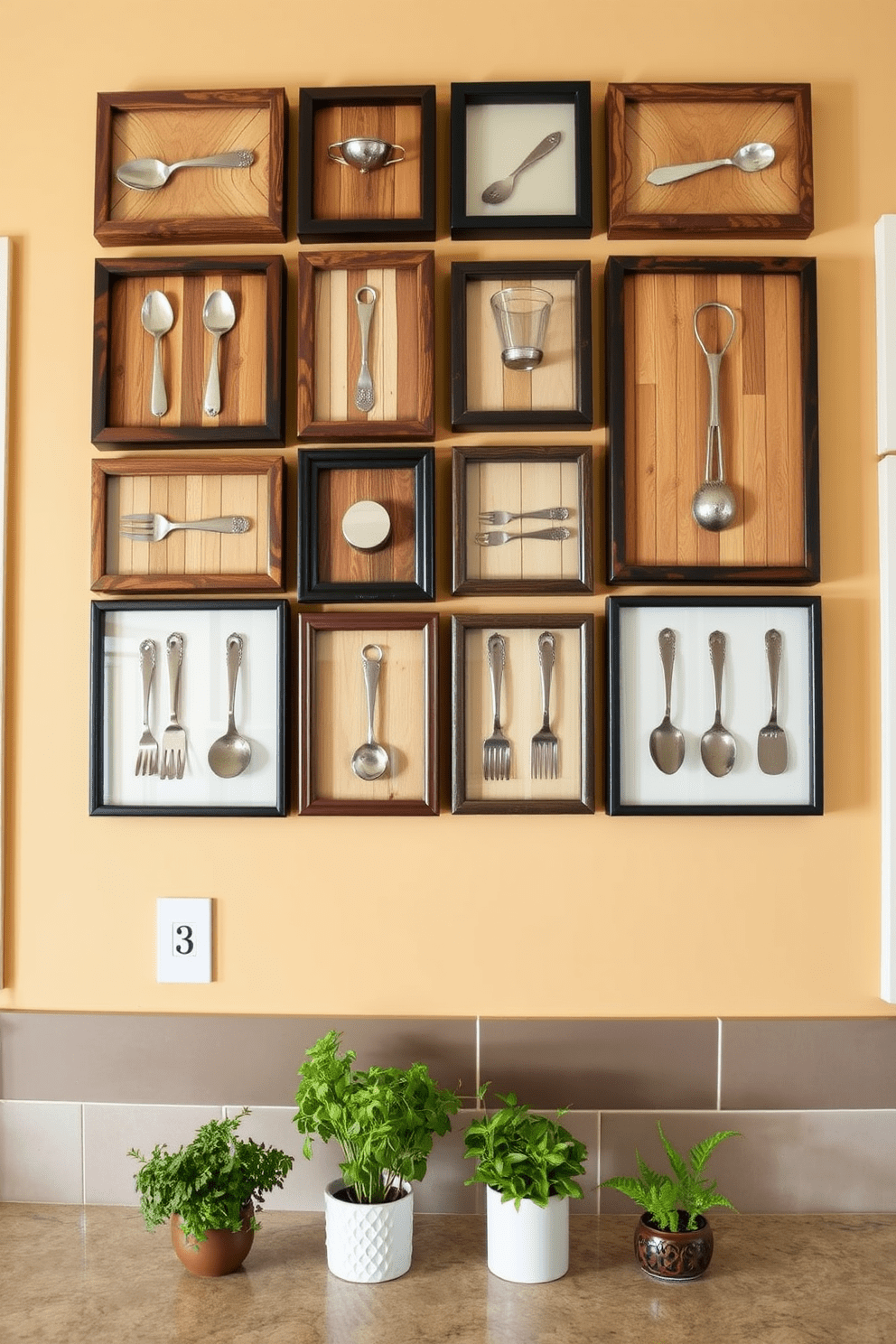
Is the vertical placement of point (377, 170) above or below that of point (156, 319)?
above

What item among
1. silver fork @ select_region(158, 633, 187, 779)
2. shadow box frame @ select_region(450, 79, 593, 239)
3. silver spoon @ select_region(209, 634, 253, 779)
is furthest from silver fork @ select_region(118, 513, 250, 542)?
shadow box frame @ select_region(450, 79, 593, 239)

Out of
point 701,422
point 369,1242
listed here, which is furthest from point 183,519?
point 369,1242

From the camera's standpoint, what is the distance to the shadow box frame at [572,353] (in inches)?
53.4

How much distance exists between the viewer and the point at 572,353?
1379 mm

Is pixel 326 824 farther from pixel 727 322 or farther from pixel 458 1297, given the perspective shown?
pixel 727 322

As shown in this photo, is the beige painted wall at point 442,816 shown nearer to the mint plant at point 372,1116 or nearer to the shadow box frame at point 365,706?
the shadow box frame at point 365,706

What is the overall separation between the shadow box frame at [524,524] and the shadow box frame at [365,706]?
0.08 meters

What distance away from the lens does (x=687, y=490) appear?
1.36 meters

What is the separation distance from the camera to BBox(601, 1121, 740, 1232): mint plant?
3.85 feet

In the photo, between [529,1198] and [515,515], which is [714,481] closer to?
[515,515]

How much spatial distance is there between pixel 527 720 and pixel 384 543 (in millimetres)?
295

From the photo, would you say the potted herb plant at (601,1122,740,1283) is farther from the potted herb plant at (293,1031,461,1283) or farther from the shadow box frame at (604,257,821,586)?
the shadow box frame at (604,257,821,586)

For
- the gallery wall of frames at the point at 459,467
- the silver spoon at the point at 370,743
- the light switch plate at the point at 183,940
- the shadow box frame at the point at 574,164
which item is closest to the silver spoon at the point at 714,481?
the gallery wall of frames at the point at 459,467

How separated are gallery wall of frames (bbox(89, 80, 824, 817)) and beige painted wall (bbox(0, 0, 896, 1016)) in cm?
4
